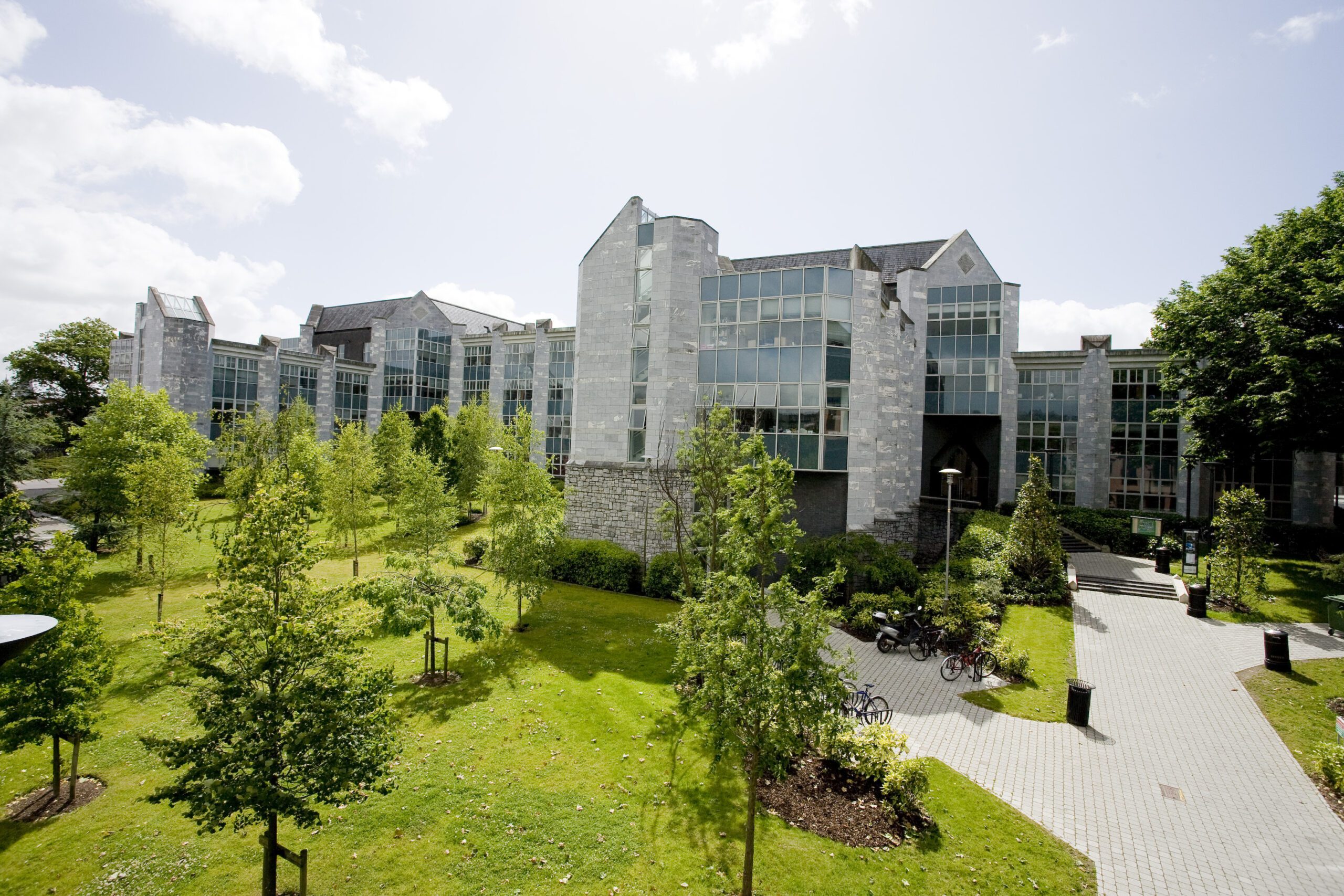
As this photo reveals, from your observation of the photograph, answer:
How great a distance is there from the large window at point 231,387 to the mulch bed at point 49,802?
38.6 m

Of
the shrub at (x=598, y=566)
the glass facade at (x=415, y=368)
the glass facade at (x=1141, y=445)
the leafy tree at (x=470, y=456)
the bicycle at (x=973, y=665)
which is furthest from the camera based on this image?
the glass facade at (x=415, y=368)

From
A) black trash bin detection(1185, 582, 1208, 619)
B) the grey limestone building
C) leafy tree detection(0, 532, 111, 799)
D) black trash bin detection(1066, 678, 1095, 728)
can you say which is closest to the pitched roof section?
the grey limestone building

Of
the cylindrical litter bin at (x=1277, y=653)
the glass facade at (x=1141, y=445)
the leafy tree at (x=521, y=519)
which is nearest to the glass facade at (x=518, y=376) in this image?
the leafy tree at (x=521, y=519)

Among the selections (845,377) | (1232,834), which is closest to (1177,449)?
(845,377)

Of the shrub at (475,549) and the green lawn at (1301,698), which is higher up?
the shrub at (475,549)

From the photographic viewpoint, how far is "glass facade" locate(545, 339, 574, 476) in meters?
48.5

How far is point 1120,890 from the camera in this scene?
8891 millimetres

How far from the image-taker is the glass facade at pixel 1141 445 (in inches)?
1364

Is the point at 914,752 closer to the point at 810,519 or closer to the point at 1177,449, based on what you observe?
the point at 810,519

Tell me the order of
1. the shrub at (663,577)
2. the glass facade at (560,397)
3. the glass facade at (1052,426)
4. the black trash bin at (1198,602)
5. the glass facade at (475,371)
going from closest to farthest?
the black trash bin at (1198,602)
the shrub at (663,577)
the glass facade at (1052,426)
the glass facade at (560,397)
the glass facade at (475,371)

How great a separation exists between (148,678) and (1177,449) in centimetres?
4661

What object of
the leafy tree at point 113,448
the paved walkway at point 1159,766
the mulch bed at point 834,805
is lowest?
the mulch bed at point 834,805

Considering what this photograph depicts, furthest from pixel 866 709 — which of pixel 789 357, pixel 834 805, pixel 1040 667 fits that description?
pixel 789 357

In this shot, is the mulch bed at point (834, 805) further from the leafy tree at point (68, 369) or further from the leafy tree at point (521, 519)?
the leafy tree at point (68, 369)
